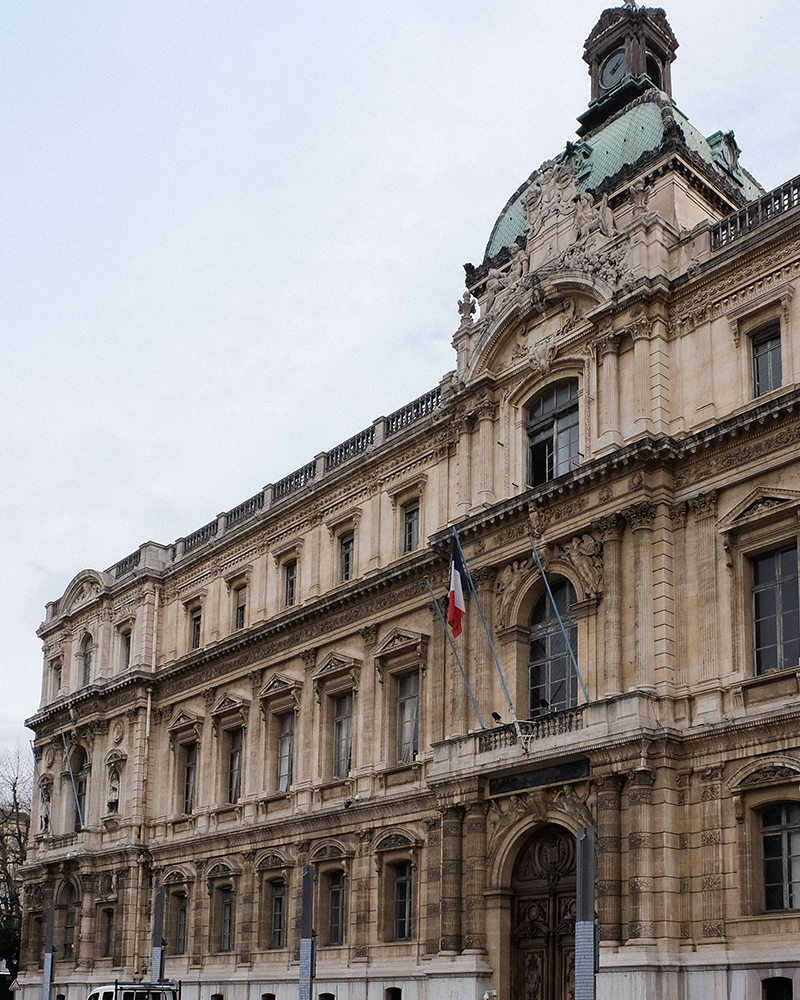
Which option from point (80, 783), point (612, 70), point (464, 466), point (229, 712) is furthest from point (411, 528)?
point (80, 783)

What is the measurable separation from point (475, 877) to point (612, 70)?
30289mm

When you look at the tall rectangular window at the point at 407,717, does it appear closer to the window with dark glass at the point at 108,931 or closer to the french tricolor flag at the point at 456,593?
the french tricolor flag at the point at 456,593

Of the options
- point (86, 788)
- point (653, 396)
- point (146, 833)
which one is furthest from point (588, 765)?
point (86, 788)

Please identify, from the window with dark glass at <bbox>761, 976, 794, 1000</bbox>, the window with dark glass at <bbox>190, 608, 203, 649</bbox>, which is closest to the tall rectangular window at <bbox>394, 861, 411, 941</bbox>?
the window with dark glass at <bbox>761, 976, 794, 1000</bbox>

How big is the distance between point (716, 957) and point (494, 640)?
1022 cm

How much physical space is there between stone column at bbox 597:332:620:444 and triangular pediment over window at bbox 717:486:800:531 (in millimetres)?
3863

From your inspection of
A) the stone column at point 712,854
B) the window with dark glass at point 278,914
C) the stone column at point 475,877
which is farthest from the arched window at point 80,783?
the stone column at point 712,854

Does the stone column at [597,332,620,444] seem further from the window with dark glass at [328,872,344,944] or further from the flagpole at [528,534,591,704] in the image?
the window with dark glass at [328,872,344,944]

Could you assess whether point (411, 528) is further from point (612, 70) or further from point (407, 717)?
point (612, 70)

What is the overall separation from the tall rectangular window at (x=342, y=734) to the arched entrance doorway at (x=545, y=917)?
355 inches

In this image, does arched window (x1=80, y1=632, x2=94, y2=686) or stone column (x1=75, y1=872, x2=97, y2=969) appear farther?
arched window (x1=80, y1=632, x2=94, y2=686)

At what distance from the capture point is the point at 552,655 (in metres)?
33.2

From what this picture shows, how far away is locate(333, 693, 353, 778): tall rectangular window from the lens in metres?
40.1

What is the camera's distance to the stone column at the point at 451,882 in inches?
1275
